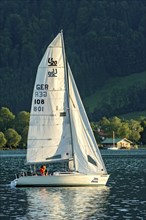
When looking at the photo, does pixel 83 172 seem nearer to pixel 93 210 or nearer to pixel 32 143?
pixel 32 143

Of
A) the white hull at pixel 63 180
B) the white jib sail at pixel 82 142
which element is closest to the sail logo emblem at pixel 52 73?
the white jib sail at pixel 82 142

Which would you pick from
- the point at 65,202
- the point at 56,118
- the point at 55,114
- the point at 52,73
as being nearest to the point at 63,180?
the point at 56,118

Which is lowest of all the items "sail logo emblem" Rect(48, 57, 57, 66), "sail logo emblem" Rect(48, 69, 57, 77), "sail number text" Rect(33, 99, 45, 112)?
"sail number text" Rect(33, 99, 45, 112)

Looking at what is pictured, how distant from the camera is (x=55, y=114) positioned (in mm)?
85312

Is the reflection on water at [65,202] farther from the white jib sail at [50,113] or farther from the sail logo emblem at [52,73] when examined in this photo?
the sail logo emblem at [52,73]

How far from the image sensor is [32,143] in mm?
84750

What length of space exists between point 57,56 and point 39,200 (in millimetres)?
18599

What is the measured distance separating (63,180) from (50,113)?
7581 millimetres

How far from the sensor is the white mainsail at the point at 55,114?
84.5 meters

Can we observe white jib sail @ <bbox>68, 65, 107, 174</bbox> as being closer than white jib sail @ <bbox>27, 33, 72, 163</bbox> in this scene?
Yes

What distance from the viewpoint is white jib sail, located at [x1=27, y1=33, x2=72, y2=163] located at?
84625 mm

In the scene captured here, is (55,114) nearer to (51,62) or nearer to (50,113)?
(50,113)

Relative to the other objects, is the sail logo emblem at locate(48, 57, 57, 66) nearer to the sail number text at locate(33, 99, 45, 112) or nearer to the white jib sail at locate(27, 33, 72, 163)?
the white jib sail at locate(27, 33, 72, 163)

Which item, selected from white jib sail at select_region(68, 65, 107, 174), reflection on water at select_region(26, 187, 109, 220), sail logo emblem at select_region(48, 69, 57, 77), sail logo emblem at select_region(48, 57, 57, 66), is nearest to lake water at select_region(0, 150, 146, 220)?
reflection on water at select_region(26, 187, 109, 220)
